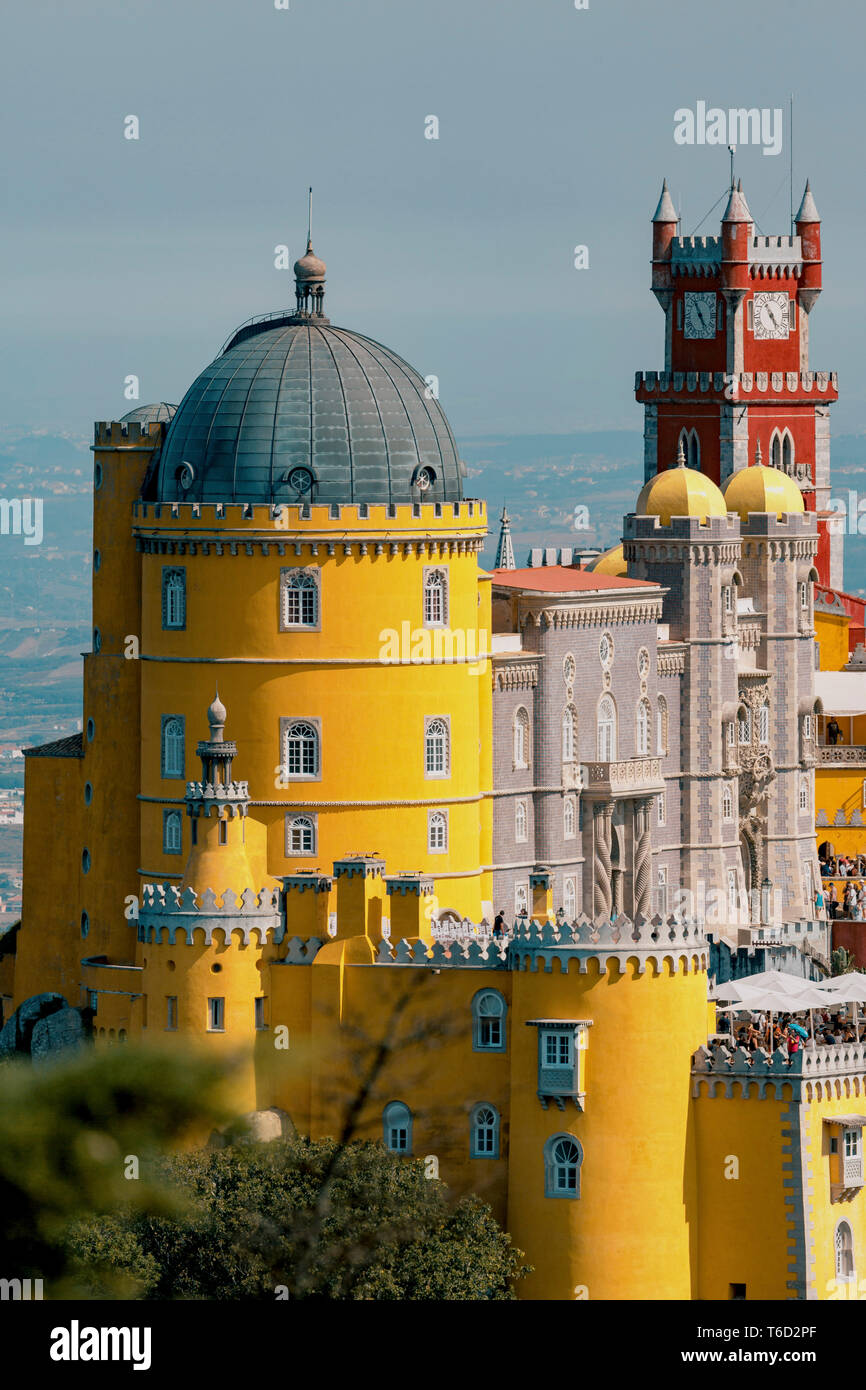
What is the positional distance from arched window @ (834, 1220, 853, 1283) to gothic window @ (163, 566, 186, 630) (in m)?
27.6

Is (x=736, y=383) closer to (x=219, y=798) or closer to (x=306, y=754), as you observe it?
(x=306, y=754)

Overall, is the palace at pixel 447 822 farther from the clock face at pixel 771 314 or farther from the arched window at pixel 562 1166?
the clock face at pixel 771 314

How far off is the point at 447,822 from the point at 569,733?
391 inches

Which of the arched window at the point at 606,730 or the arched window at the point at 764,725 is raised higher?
the arched window at the point at 764,725

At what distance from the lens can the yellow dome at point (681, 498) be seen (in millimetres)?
153875

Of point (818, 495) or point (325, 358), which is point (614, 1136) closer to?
point (325, 358)

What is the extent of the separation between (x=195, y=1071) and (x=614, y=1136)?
1187 centimetres

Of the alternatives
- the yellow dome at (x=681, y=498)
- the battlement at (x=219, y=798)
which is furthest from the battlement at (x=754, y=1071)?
the yellow dome at (x=681, y=498)

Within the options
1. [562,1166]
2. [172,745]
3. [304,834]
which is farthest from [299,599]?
[562,1166]

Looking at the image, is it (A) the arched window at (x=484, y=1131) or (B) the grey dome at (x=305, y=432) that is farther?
(B) the grey dome at (x=305, y=432)

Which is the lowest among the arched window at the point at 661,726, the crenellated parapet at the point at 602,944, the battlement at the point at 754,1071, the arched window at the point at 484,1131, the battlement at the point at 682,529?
the arched window at the point at 484,1131

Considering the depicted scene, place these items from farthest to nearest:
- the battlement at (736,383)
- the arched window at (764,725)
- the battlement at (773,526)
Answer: the battlement at (736,383)
the battlement at (773,526)
the arched window at (764,725)

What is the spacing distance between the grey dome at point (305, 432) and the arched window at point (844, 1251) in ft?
87.7
